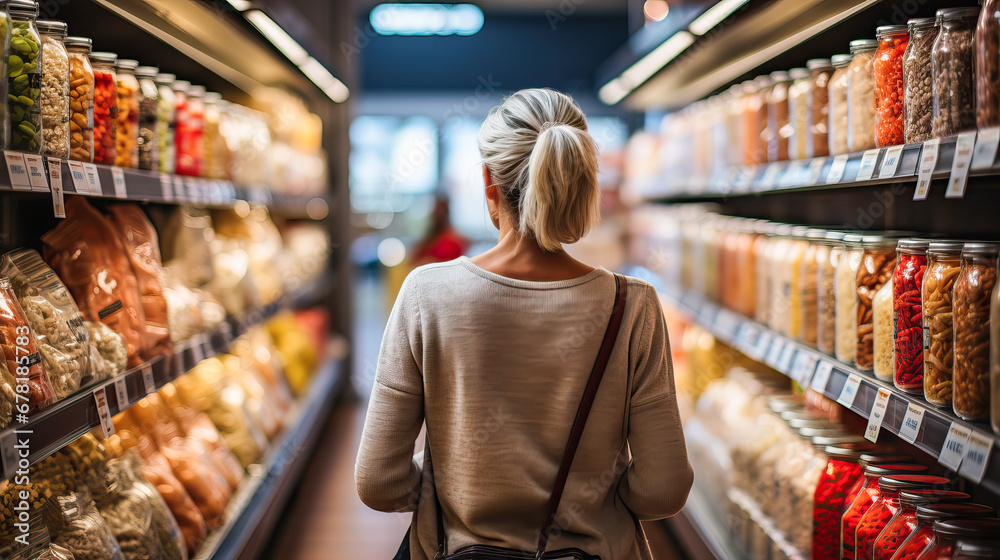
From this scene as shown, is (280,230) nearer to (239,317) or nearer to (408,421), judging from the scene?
(239,317)

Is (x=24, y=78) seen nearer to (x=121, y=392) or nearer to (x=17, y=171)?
(x=17, y=171)

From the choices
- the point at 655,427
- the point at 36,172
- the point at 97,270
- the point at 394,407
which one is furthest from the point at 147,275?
the point at 655,427

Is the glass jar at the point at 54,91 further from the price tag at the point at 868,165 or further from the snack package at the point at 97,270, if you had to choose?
the price tag at the point at 868,165

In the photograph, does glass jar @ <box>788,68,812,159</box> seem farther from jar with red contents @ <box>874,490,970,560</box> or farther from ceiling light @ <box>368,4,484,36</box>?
ceiling light @ <box>368,4,484,36</box>

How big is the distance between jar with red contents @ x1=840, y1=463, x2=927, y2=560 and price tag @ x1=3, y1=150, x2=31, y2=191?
5.69ft

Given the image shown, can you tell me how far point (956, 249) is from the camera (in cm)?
137

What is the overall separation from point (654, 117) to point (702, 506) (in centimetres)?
302

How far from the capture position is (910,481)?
1575mm

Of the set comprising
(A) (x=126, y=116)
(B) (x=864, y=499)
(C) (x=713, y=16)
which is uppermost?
(C) (x=713, y=16)

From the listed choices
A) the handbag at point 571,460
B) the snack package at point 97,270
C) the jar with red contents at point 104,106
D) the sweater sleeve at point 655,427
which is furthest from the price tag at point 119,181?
the sweater sleeve at point 655,427

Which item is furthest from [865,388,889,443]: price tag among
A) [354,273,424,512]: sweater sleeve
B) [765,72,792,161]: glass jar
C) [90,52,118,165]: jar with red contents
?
[90,52,118,165]: jar with red contents

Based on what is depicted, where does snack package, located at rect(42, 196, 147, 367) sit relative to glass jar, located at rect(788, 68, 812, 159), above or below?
below

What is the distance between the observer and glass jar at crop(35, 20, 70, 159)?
4.94 ft

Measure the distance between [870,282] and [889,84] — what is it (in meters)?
0.43
